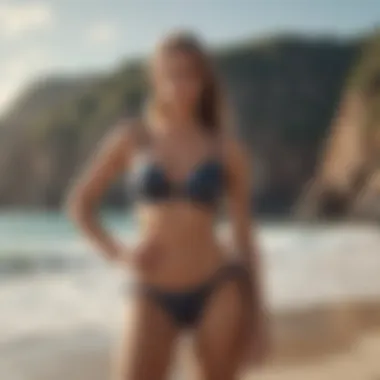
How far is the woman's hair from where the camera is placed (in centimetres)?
95

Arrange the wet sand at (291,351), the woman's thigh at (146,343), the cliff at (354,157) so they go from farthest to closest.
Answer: the cliff at (354,157) → the wet sand at (291,351) → the woman's thigh at (146,343)

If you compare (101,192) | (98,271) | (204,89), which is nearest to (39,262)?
(98,271)

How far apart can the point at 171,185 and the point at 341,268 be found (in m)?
0.47

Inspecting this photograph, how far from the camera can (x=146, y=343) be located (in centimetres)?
92

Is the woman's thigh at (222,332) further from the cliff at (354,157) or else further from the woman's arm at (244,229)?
the cliff at (354,157)

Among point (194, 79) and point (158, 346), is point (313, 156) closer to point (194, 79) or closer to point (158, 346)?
point (194, 79)

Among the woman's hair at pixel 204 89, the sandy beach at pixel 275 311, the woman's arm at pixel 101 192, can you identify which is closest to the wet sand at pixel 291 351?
the sandy beach at pixel 275 311

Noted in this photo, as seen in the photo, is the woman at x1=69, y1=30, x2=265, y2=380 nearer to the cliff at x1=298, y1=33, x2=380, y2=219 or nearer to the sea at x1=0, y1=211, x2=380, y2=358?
the sea at x1=0, y1=211, x2=380, y2=358

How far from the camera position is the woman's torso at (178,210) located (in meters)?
0.92

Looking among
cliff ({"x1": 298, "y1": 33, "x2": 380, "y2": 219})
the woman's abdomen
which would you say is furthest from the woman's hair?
cliff ({"x1": 298, "y1": 33, "x2": 380, "y2": 219})

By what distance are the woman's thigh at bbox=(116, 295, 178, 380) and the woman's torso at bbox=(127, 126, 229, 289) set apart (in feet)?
0.11

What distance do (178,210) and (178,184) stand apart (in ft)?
0.11

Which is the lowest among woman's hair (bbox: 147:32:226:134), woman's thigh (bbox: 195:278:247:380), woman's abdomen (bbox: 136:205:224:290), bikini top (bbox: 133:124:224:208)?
woman's thigh (bbox: 195:278:247:380)

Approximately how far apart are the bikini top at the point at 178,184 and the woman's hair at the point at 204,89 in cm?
7
